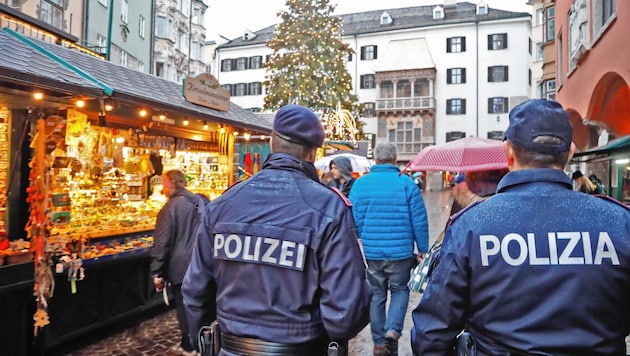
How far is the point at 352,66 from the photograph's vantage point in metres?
44.1

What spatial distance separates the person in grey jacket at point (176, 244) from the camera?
4961 mm

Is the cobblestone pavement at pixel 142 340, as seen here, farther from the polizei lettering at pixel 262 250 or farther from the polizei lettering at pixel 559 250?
the polizei lettering at pixel 559 250

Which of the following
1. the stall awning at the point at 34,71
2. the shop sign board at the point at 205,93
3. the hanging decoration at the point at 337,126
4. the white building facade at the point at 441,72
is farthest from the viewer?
the white building facade at the point at 441,72

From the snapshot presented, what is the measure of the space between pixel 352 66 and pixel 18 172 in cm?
4071

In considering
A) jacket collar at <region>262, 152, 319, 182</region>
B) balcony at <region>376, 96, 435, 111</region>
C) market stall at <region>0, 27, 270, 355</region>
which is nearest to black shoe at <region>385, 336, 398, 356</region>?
jacket collar at <region>262, 152, 319, 182</region>

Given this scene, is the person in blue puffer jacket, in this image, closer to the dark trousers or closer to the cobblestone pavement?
the cobblestone pavement

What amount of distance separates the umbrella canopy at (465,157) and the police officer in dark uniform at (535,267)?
103 inches

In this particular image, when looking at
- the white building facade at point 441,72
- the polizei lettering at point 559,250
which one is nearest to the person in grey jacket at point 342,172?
the polizei lettering at point 559,250

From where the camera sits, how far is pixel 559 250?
1.67 metres

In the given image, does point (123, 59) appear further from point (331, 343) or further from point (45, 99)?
point (331, 343)

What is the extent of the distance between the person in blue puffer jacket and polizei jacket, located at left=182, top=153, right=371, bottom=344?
2594 mm

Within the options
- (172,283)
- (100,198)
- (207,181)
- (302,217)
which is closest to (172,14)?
(207,181)

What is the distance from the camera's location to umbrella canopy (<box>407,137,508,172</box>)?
459 cm

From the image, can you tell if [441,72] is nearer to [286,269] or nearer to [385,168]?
[385,168]
